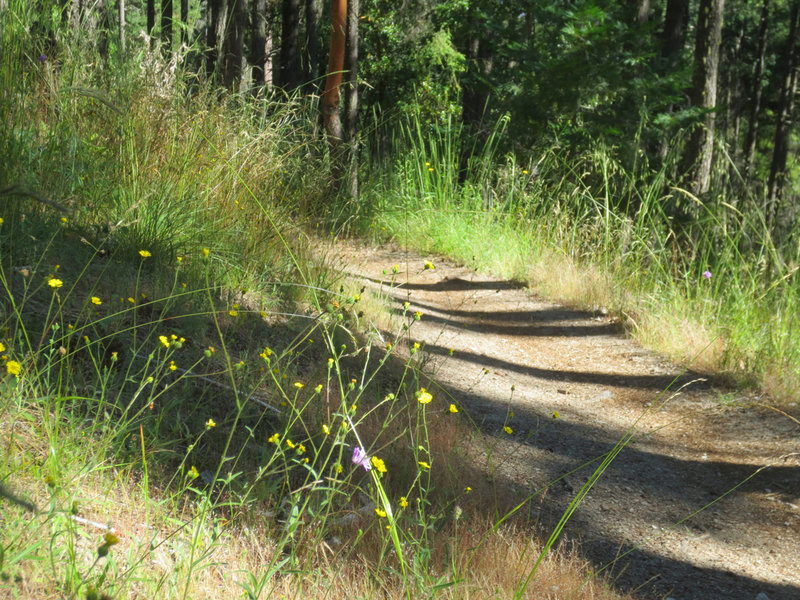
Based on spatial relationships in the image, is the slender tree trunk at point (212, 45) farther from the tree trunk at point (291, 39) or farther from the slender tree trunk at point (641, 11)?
the slender tree trunk at point (641, 11)

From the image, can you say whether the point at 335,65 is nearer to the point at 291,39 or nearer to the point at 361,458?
the point at 291,39

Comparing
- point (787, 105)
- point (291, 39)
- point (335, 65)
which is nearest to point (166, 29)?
point (335, 65)

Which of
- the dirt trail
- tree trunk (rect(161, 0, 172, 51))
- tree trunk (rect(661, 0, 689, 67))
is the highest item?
tree trunk (rect(661, 0, 689, 67))

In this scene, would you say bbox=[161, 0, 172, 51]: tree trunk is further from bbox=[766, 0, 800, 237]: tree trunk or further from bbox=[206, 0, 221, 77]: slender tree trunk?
bbox=[766, 0, 800, 237]: tree trunk

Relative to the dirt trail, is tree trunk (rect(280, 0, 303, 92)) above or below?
above

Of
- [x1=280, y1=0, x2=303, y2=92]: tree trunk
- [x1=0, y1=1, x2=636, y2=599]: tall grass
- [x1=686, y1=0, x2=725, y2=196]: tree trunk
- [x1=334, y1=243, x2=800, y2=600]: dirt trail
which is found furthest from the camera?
[x1=280, y1=0, x2=303, y2=92]: tree trunk

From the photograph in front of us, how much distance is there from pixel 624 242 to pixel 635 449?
2.78 metres

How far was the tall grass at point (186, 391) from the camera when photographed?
1.70 metres

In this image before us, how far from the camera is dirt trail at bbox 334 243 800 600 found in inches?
99.0

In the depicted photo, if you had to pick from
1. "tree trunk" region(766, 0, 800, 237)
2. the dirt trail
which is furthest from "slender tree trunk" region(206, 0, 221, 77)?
Answer: "tree trunk" region(766, 0, 800, 237)

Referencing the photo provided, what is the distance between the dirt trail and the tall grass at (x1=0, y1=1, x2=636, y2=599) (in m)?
0.37

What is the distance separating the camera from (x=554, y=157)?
7797 mm

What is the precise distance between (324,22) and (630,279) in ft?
48.6

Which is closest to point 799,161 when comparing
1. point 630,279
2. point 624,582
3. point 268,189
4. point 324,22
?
point 324,22
